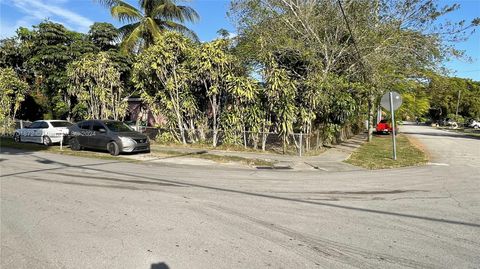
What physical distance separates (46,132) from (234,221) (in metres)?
17.7

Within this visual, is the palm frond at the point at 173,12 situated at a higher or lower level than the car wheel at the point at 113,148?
higher

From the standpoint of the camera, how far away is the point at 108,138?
1645 cm

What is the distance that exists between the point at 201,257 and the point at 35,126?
2009 centimetres

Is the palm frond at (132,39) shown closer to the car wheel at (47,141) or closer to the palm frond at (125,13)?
the palm frond at (125,13)

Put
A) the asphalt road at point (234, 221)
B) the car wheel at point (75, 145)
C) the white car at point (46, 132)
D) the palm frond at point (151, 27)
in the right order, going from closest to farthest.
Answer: the asphalt road at point (234, 221), the car wheel at point (75, 145), the white car at point (46, 132), the palm frond at point (151, 27)

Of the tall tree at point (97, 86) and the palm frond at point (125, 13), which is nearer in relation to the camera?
the tall tree at point (97, 86)

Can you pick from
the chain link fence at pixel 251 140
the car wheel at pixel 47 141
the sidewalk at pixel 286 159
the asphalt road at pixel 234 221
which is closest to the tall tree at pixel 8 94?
the car wheel at pixel 47 141

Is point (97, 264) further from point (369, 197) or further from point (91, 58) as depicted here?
point (91, 58)

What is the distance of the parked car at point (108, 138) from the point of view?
16.1 meters

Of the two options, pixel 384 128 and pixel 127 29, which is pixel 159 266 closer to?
pixel 127 29

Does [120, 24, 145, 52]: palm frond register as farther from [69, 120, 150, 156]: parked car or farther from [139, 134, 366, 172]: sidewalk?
[139, 134, 366, 172]: sidewalk

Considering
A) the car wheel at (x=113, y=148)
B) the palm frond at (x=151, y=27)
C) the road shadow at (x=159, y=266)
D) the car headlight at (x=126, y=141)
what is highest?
the palm frond at (x=151, y=27)

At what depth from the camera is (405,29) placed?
2130cm

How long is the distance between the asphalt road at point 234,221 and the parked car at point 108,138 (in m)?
5.04
